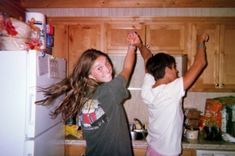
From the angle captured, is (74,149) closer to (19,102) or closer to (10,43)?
(19,102)

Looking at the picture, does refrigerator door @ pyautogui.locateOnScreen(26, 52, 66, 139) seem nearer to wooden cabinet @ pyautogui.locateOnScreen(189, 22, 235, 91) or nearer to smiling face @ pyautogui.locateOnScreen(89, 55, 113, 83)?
smiling face @ pyautogui.locateOnScreen(89, 55, 113, 83)

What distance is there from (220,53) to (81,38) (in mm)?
1498

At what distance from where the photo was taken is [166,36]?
2520 mm

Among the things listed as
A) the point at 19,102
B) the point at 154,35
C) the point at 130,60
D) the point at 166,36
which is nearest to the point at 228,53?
the point at 166,36

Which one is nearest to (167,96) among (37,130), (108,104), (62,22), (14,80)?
(108,104)

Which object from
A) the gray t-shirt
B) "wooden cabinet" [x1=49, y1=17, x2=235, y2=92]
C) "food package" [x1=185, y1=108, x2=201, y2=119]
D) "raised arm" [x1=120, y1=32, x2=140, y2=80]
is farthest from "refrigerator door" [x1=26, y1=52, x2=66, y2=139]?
"food package" [x1=185, y1=108, x2=201, y2=119]

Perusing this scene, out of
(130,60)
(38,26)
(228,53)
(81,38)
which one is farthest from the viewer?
(81,38)

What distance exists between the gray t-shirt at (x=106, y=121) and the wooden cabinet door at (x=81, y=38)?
4.52 feet

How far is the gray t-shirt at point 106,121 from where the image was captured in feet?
4.07

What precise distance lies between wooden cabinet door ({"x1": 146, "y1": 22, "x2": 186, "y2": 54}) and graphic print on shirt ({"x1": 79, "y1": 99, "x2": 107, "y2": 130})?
1.43 meters

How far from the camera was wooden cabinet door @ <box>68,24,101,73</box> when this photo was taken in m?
2.57

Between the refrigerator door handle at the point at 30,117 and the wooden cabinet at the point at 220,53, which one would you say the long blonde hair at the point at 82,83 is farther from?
the wooden cabinet at the point at 220,53

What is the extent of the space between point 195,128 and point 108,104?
153 cm

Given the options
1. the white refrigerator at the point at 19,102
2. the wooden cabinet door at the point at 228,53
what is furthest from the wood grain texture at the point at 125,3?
the white refrigerator at the point at 19,102
